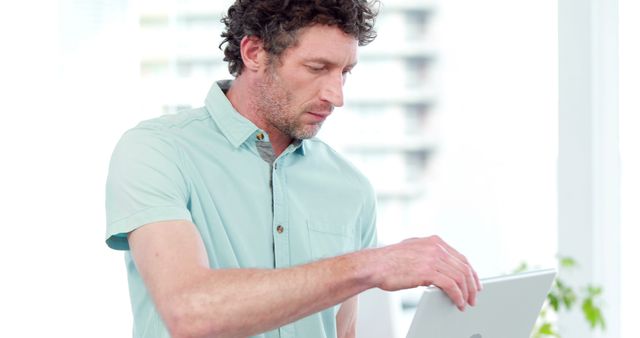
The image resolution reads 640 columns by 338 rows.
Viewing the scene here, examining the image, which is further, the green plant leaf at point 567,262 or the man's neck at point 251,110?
the green plant leaf at point 567,262

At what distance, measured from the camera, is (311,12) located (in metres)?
1.56

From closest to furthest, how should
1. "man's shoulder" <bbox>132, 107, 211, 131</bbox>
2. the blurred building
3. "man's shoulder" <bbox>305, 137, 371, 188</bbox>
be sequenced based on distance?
"man's shoulder" <bbox>132, 107, 211, 131</bbox>
"man's shoulder" <bbox>305, 137, 371, 188</bbox>
the blurred building

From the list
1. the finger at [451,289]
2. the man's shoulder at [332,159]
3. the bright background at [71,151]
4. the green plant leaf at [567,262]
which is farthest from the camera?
the green plant leaf at [567,262]

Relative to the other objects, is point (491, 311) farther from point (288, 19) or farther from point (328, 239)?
point (288, 19)

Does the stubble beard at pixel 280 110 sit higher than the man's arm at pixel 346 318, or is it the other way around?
the stubble beard at pixel 280 110

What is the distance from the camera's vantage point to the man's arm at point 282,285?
1203mm

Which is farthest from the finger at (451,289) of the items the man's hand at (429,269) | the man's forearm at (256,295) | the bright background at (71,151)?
the bright background at (71,151)

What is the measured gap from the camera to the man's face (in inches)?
61.0

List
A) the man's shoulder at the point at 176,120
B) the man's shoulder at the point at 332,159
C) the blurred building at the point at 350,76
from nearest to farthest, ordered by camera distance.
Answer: the man's shoulder at the point at 176,120
the man's shoulder at the point at 332,159
the blurred building at the point at 350,76

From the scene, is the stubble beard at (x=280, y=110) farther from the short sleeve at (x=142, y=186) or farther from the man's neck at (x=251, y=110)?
the short sleeve at (x=142, y=186)

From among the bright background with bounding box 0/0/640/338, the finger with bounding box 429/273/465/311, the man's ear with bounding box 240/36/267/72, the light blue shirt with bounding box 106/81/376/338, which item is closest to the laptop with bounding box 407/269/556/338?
the finger with bounding box 429/273/465/311

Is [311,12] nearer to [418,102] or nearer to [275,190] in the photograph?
[275,190]

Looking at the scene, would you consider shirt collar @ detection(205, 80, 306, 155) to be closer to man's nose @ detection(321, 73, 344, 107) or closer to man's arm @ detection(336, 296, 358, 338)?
man's nose @ detection(321, 73, 344, 107)

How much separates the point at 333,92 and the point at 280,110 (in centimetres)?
11
